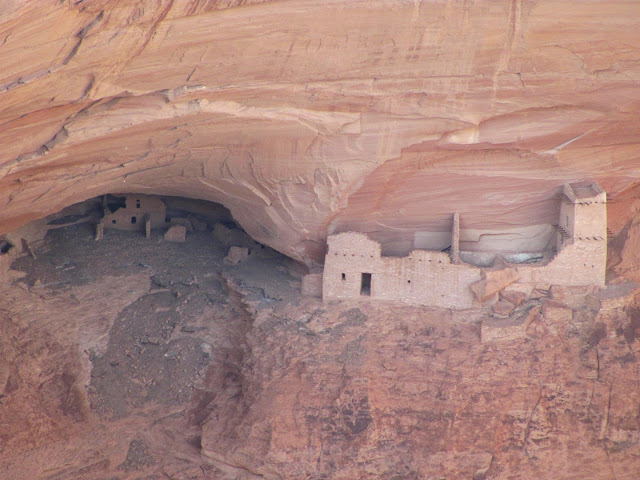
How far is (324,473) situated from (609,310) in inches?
185

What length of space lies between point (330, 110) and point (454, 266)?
3.10 meters

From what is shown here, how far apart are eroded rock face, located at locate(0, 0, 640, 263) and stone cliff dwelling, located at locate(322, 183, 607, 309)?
1.72ft

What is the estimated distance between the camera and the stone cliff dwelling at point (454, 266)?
37.4 feet

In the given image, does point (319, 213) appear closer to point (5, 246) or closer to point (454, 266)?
point (454, 266)

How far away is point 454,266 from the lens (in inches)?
464

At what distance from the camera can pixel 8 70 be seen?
804 cm

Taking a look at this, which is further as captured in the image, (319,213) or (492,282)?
(319,213)

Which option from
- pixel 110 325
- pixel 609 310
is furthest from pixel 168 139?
pixel 609 310

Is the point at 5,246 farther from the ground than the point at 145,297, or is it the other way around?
the point at 5,246

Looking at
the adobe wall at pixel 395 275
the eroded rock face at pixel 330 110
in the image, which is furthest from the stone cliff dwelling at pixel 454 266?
the eroded rock face at pixel 330 110

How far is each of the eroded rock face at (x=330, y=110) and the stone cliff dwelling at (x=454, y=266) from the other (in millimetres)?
524

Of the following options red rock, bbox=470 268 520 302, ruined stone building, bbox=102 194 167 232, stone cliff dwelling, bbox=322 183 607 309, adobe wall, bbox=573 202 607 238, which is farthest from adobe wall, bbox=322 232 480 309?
ruined stone building, bbox=102 194 167 232

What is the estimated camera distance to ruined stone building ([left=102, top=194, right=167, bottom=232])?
15.4 meters

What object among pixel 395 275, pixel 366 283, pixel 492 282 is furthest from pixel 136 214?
pixel 492 282
